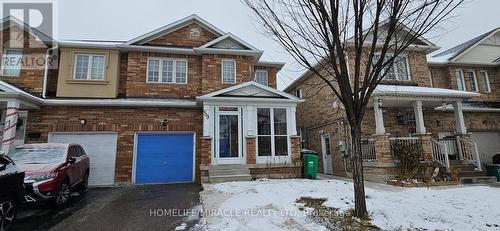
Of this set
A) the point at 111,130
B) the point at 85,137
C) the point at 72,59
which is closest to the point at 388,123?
the point at 111,130

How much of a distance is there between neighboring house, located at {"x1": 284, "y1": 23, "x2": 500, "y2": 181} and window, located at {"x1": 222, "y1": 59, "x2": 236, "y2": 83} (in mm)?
3866

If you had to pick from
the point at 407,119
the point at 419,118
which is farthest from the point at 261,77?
the point at 419,118

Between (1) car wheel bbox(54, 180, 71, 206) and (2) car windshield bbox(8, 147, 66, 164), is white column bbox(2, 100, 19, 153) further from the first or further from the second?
(1) car wheel bbox(54, 180, 71, 206)

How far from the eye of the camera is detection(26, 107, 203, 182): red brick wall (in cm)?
1070

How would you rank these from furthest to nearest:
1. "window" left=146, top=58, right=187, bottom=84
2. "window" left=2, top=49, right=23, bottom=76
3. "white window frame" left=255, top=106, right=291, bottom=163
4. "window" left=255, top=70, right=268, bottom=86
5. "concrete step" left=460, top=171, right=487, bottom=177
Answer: "window" left=255, top=70, right=268, bottom=86 < "window" left=146, top=58, right=187, bottom=84 < "window" left=2, top=49, right=23, bottom=76 < "white window frame" left=255, top=106, right=291, bottom=163 < "concrete step" left=460, top=171, right=487, bottom=177

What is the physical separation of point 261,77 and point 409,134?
7.89 metres

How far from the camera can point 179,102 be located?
1158cm

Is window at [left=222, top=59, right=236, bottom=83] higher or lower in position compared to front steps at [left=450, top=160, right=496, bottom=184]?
higher

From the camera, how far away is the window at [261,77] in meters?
14.7

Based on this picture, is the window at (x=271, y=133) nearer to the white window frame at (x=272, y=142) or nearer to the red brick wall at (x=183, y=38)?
the white window frame at (x=272, y=142)

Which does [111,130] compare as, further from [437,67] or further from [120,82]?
[437,67]

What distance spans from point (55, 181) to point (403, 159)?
11.2 m

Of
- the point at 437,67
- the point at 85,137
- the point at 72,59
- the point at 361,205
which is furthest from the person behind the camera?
the point at 437,67

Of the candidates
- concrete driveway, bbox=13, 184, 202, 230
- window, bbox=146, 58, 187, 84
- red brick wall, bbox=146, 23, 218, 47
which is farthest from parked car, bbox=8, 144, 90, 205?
red brick wall, bbox=146, 23, 218, 47
